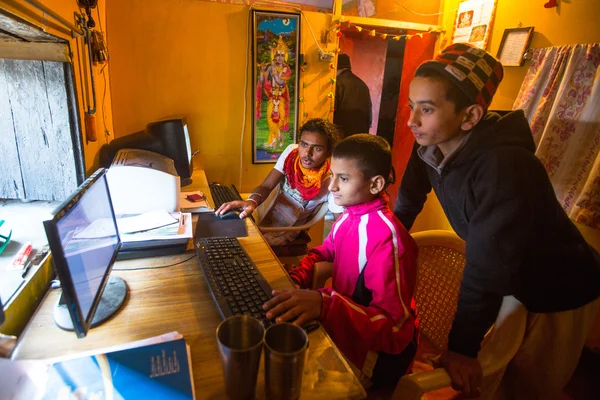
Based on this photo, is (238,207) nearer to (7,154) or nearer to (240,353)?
(7,154)

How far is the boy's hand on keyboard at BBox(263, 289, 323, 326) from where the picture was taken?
841 millimetres

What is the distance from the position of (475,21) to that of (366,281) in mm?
2356

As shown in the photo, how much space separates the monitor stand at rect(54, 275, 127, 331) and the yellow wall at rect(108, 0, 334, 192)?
1.58 m

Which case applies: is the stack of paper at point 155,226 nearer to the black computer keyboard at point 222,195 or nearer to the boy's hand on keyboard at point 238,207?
the boy's hand on keyboard at point 238,207

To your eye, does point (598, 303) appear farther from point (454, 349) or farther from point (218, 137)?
point (218, 137)

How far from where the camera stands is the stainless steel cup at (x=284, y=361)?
1.94 feet

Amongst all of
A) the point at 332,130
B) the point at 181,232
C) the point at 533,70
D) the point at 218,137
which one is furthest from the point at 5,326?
the point at 533,70

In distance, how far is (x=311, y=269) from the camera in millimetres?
1265

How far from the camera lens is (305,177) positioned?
1932mm

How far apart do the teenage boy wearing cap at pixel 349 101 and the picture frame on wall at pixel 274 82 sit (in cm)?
56

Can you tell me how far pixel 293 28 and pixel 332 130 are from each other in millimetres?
928

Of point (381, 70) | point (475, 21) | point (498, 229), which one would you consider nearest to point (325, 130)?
point (498, 229)

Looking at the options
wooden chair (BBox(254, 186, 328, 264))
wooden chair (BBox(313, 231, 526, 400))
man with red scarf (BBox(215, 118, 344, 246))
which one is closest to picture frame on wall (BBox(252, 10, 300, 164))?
man with red scarf (BBox(215, 118, 344, 246))

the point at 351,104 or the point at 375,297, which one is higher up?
the point at 351,104
